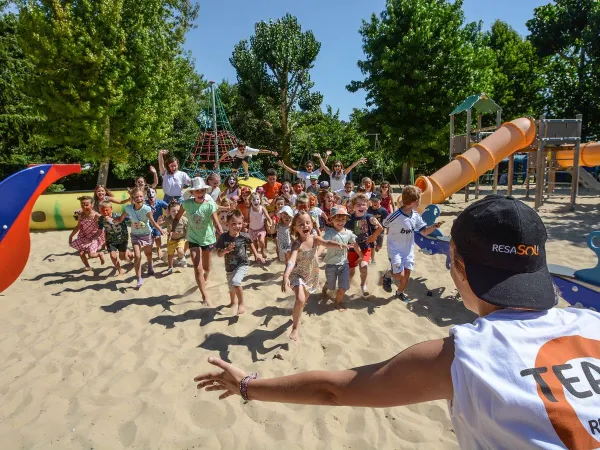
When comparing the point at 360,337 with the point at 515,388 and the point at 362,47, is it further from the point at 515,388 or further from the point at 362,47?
the point at 362,47

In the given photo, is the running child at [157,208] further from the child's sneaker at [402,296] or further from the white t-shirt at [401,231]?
the child's sneaker at [402,296]

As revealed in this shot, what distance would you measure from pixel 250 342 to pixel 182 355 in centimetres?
75

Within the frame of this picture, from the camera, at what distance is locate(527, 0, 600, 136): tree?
2266 cm

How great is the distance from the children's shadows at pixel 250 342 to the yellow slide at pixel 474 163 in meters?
5.12

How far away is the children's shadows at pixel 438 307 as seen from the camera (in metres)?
4.78

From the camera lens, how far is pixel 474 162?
9.74 meters

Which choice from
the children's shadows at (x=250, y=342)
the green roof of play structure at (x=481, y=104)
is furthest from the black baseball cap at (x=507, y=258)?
the green roof of play structure at (x=481, y=104)

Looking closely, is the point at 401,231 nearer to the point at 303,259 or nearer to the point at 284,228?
the point at 303,259

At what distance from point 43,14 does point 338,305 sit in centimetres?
1599

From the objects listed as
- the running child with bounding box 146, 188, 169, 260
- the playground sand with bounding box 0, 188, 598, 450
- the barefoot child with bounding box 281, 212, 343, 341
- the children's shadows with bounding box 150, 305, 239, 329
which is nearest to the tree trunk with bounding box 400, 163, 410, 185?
the playground sand with bounding box 0, 188, 598, 450

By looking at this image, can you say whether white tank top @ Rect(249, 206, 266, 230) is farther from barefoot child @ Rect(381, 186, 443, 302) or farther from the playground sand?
barefoot child @ Rect(381, 186, 443, 302)

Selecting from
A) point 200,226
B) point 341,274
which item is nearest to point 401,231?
point 341,274

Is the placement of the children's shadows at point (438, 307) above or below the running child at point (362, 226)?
below

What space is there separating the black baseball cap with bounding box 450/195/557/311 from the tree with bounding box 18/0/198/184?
1668cm
